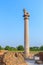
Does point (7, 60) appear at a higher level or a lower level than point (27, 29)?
lower

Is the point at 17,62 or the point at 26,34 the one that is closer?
the point at 17,62

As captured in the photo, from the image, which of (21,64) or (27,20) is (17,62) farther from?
(27,20)

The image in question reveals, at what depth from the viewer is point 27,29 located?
29688mm

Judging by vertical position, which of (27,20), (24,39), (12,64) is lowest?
(12,64)

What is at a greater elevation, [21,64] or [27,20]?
[27,20]

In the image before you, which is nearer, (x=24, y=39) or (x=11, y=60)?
(x=11, y=60)

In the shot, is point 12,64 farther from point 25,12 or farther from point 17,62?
point 25,12

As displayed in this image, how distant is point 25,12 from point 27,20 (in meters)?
1.71

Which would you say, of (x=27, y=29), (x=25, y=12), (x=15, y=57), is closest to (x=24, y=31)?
(x=27, y=29)

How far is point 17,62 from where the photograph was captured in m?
7.27

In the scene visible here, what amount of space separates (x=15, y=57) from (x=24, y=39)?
72.9ft

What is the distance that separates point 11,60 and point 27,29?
74.6 ft

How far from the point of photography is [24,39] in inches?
1165

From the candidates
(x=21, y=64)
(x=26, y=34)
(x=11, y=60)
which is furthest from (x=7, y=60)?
(x=26, y=34)
